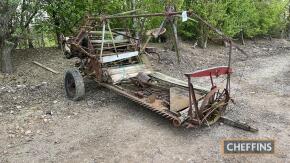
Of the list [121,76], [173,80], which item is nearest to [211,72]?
[173,80]

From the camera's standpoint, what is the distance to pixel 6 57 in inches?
398

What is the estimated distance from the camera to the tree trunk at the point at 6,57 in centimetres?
1000

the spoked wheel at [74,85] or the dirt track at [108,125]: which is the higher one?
the spoked wheel at [74,85]

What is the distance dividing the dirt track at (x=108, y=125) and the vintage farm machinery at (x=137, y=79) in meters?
0.38

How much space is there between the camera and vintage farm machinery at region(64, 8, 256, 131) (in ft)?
22.4

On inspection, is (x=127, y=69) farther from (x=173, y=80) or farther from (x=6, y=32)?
(x=6, y=32)

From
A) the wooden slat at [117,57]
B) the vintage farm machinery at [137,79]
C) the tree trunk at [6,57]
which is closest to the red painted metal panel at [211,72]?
the vintage farm machinery at [137,79]

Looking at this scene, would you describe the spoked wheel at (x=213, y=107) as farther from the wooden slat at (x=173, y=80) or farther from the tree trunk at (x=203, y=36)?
the tree trunk at (x=203, y=36)

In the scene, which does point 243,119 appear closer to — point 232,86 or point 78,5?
point 232,86

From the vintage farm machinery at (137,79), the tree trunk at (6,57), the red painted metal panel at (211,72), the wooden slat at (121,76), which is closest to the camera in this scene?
the red painted metal panel at (211,72)

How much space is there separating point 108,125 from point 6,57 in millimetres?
4456

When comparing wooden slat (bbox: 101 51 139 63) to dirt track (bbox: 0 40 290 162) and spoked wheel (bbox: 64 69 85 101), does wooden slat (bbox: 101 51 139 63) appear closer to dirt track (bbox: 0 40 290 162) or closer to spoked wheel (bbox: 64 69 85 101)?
spoked wheel (bbox: 64 69 85 101)

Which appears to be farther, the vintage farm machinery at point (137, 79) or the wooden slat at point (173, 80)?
the wooden slat at point (173, 80)

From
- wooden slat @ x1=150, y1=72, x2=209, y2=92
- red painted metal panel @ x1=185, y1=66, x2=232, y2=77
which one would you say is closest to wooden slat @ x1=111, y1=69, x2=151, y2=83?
wooden slat @ x1=150, y1=72, x2=209, y2=92
